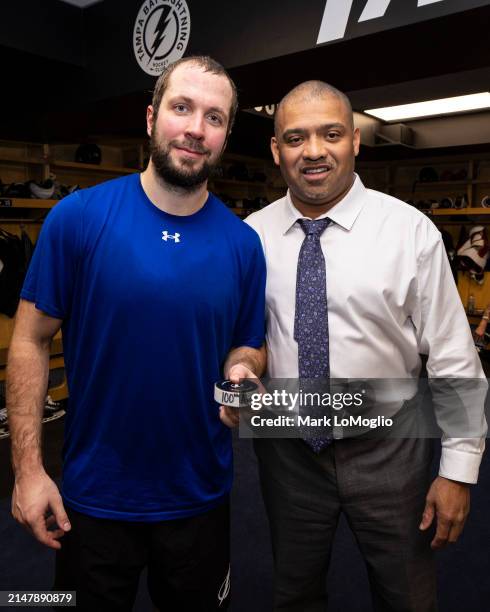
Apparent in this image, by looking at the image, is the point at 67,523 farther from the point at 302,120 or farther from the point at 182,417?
the point at 302,120

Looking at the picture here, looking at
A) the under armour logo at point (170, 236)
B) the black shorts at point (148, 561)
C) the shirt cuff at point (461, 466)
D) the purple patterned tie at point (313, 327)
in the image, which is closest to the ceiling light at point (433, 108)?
the purple patterned tie at point (313, 327)

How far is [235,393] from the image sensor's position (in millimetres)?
1079

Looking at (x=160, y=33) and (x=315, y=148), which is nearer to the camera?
(x=315, y=148)

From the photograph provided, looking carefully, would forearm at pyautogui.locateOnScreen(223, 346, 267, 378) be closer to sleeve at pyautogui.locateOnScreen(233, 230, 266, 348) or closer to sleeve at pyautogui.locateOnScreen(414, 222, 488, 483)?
sleeve at pyautogui.locateOnScreen(233, 230, 266, 348)

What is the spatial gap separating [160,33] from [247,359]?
2389 millimetres

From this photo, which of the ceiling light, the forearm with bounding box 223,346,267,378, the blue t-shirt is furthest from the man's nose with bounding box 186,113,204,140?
the ceiling light

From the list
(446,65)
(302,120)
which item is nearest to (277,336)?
(302,120)

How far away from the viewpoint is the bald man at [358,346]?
1.31m

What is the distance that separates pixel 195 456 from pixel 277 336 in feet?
1.33

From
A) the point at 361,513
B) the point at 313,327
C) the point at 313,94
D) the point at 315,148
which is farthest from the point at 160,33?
the point at 361,513

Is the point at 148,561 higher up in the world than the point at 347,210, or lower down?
lower down

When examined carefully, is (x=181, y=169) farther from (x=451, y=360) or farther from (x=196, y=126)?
(x=451, y=360)

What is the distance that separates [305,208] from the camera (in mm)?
1450

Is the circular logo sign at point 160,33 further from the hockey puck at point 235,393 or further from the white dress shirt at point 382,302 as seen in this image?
the hockey puck at point 235,393
